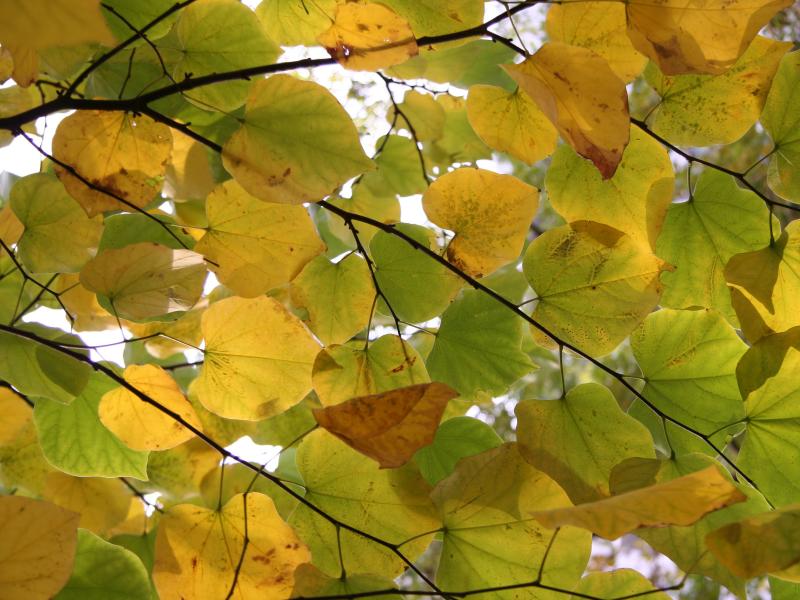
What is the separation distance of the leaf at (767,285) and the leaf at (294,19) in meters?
0.29

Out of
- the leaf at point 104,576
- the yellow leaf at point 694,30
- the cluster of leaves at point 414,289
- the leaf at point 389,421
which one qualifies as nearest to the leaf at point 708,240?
the cluster of leaves at point 414,289

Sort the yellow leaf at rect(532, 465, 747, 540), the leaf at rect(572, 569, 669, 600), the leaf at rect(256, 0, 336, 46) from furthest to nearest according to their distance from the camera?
the leaf at rect(256, 0, 336, 46) → the leaf at rect(572, 569, 669, 600) → the yellow leaf at rect(532, 465, 747, 540)

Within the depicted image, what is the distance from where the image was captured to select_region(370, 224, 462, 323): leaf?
475mm

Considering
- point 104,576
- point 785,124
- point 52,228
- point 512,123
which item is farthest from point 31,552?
point 785,124

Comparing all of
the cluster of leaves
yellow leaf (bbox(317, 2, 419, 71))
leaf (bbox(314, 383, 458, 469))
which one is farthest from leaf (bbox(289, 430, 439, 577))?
yellow leaf (bbox(317, 2, 419, 71))

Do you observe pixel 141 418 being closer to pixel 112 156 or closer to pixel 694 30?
pixel 112 156

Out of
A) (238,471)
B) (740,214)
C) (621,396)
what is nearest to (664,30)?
(740,214)

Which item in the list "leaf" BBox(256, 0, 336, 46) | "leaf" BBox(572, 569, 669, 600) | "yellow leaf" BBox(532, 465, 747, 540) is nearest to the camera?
"yellow leaf" BBox(532, 465, 747, 540)

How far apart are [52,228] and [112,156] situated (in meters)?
0.07

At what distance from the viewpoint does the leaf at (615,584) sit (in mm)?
377

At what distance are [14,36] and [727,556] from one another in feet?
1.01

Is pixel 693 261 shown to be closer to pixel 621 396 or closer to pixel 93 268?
pixel 93 268

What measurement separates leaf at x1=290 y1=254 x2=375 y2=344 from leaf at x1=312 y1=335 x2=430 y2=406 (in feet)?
0.14

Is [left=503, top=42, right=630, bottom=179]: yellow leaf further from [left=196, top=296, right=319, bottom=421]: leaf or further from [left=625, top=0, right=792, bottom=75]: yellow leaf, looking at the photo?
[left=196, top=296, right=319, bottom=421]: leaf
